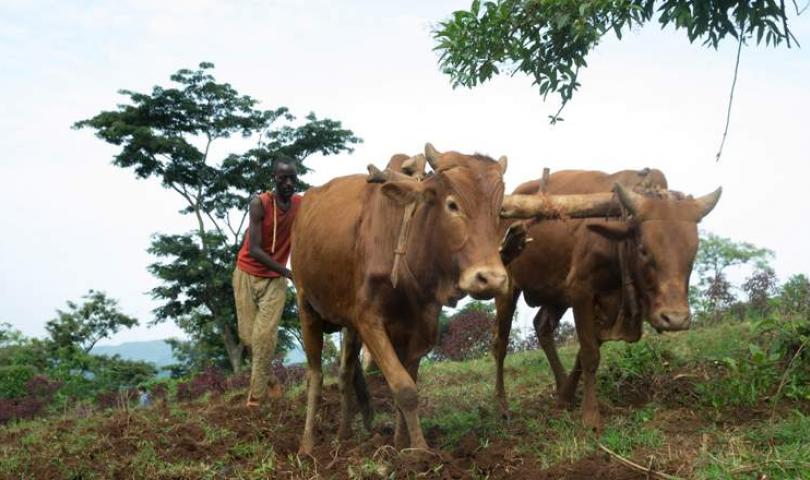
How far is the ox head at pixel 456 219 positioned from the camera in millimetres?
5020

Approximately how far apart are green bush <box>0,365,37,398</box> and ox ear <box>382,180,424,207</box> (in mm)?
12387

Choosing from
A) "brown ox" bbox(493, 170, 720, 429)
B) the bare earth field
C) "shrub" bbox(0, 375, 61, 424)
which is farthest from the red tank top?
"shrub" bbox(0, 375, 61, 424)

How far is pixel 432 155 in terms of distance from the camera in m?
5.55

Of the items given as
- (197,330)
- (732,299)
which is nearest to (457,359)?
(732,299)

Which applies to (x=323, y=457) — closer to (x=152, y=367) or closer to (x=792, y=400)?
(x=792, y=400)

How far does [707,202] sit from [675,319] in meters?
1.04

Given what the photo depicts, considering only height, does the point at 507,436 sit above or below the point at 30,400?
below

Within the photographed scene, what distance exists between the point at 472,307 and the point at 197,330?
48.2ft

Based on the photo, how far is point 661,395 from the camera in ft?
23.3

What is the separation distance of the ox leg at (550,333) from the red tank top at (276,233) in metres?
2.59

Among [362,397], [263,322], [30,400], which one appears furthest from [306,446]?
[30,400]

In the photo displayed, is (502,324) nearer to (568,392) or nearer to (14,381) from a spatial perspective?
(568,392)

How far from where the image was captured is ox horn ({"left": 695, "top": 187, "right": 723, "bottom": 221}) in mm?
6215

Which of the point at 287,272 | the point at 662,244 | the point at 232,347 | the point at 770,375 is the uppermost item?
the point at 232,347
